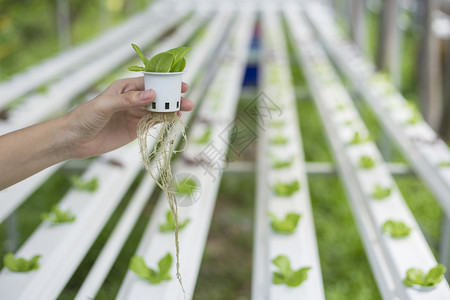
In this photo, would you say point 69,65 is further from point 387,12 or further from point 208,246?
point 387,12

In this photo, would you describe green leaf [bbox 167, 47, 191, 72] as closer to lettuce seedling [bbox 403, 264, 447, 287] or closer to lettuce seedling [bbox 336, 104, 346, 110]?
lettuce seedling [bbox 403, 264, 447, 287]

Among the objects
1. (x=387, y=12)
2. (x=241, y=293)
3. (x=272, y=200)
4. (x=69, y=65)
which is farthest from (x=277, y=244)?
(x=387, y=12)

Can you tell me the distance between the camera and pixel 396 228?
1445 millimetres

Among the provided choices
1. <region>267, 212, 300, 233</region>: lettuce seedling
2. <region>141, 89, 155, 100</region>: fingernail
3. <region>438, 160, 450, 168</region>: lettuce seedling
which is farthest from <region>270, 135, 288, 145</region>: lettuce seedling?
<region>141, 89, 155, 100</region>: fingernail

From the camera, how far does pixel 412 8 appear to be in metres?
7.41

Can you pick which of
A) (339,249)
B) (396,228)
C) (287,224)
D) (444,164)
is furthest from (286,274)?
(339,249)

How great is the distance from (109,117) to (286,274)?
54cm

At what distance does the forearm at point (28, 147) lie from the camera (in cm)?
111

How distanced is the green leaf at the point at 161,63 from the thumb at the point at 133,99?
0.04 metres

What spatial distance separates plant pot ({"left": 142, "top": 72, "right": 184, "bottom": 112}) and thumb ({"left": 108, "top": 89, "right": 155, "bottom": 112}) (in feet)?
0.07

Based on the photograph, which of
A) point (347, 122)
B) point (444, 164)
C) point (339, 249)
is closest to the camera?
point (444, 164)

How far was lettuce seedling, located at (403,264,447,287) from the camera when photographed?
1.20 meters

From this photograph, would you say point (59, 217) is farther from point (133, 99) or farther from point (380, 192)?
point (380, 192)

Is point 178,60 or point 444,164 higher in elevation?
point 178,60
